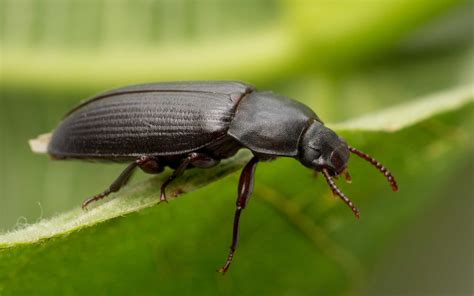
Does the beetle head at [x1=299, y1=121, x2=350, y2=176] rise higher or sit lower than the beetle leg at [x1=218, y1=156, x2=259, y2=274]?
higher

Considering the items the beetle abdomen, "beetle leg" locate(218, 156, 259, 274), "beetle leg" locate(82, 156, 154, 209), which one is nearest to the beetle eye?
"beetle leg" locate(218, 156, 259, 274)

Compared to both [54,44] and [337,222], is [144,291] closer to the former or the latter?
[337,222]

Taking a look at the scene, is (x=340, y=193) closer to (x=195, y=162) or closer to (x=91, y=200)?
(x=195, y=162)

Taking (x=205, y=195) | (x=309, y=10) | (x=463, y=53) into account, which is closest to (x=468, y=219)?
(x=463, y=53)

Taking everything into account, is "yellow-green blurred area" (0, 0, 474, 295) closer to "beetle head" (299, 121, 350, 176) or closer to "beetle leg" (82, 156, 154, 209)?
"beetle head" (299, 121, 350, 176)

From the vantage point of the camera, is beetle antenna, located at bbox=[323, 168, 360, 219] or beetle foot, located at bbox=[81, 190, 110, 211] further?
beetle antenna, located at bbox=[323, 168, 360, 219]

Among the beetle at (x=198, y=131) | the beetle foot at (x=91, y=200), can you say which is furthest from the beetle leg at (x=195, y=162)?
the beetle foot at (x=91, y=200)

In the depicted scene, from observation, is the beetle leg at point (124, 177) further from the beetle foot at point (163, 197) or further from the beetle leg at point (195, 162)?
the beetle foot at point (163, 197)
